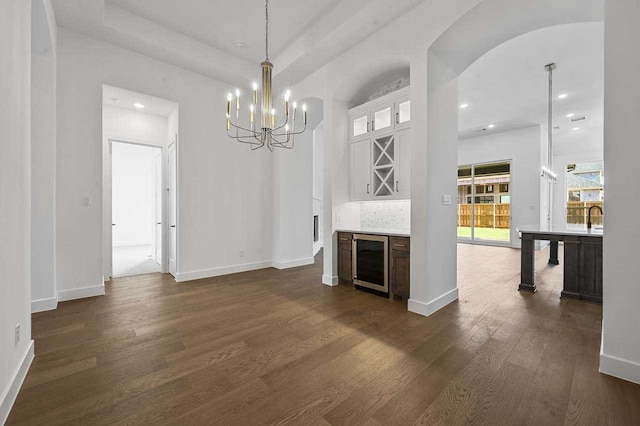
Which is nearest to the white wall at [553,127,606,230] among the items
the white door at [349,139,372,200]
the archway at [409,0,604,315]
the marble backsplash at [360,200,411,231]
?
the archway at [409,0,604,315]

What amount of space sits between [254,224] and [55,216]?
2.68 m

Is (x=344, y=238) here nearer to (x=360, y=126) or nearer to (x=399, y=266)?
(x=399, y=266)

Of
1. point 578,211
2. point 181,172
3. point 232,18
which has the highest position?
point 232,18

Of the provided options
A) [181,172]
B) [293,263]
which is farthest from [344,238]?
[181,172]

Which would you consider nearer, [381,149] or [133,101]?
[381,149]

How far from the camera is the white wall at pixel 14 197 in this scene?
1.51 metres

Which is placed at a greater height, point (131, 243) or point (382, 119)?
point (382, 119)

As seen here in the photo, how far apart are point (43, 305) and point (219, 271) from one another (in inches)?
83.8

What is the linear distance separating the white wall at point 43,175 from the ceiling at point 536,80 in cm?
576

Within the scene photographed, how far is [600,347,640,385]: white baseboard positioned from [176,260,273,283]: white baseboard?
4509mm

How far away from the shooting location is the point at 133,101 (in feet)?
14.0

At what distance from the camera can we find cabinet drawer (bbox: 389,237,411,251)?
3266 mm

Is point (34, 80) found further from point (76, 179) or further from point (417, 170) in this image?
point (417, 170)

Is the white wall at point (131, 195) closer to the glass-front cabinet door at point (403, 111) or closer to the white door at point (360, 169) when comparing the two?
the white door at point (360, 169)
